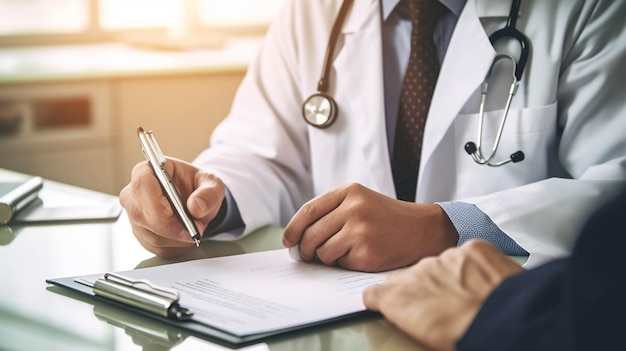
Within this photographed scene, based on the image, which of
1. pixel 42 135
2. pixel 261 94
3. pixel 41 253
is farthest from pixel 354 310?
pixel 42 135

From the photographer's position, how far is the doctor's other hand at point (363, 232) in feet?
3.17

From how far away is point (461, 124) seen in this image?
1.32 metres

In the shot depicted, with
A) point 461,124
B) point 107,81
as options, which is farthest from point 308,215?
point 107,81

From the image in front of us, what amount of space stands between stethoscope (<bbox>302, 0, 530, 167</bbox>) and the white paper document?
41cm

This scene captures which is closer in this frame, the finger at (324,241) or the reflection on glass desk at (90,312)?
the reflection on glass desk at (90,312)

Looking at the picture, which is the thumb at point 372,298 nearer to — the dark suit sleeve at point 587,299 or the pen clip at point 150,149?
the dark suit sleeve at point 587,299

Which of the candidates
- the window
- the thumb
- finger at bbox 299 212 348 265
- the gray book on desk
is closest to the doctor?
finger at bbox 299 212 348 265

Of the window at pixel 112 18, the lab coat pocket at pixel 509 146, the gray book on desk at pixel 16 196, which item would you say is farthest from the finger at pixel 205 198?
the window at pixel 112 18

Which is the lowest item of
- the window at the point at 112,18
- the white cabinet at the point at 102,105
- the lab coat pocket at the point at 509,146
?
the white cabinet at the point at 102,105

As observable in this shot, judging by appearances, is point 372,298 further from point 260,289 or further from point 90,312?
point 90,312

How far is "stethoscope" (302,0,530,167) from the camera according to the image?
126 centimetres

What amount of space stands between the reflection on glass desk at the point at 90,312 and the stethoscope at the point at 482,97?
1.08 ft

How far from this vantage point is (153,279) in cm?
91

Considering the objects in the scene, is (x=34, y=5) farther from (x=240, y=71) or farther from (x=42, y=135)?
(x=240, y=71)
